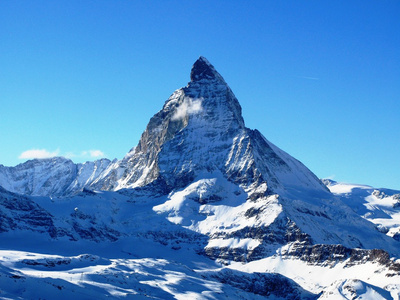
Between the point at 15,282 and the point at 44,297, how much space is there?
9967mm

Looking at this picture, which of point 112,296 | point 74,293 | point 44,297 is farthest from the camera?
point 112,296

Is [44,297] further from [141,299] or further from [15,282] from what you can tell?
[141,299]

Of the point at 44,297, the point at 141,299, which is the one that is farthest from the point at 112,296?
the point at 44,297

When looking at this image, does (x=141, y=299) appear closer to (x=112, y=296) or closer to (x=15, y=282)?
A: (x=112, y=296)

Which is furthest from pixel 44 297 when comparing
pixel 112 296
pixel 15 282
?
pixel 112 296

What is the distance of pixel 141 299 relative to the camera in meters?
200

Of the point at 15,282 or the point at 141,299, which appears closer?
the point at 15,282

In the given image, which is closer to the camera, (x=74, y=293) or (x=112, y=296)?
(x=74, y=293)

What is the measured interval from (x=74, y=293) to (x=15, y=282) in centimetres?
1647

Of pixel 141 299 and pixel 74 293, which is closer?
pixel 74 293

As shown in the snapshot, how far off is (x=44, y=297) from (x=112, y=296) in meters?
32.0

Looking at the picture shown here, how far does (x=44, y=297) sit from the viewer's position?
16788 cm

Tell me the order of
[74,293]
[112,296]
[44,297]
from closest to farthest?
[44,297]
[74,293]
[112,296]

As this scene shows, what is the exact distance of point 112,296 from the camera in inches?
7731
